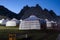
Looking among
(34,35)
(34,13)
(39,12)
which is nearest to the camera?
(34,35)

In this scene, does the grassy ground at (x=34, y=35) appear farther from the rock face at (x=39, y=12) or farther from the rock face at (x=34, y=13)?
the rock face at (x=39, y=12)

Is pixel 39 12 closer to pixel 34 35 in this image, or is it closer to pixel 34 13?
pixel 34 13

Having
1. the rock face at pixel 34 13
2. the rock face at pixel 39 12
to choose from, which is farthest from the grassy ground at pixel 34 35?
the rock face at pixel 39 12

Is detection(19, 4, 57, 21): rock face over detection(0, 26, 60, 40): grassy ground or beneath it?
over

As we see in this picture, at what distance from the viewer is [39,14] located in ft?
52.5

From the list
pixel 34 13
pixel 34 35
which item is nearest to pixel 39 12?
pixel 34 13

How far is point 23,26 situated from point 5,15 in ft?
30.7

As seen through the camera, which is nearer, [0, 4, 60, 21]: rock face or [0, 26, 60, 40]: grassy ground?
[0, 26, 60, 40]: grassy ground

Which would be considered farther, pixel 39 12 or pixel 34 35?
pixel 39 12

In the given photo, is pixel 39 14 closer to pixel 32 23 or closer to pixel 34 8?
pixel 34 8

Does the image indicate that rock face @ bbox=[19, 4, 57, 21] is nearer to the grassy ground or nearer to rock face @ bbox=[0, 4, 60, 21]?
rock face @ bbox=[0, 4, 60, 21]

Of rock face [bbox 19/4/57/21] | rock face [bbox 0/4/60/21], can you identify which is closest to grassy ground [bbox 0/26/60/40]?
rock face [bbox 0/4/60/21]

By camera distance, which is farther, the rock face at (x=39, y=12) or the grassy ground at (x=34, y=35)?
the rock face at (x=39, y=12)

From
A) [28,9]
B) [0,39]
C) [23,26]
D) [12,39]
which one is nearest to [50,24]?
[23,26]
